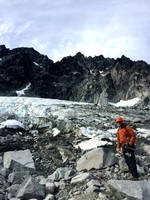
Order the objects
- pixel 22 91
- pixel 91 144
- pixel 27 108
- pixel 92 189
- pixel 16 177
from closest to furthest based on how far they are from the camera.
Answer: pixel 92 189
pixel 16 177
pixel 91 144
pixel 27 108
pixel 22 91

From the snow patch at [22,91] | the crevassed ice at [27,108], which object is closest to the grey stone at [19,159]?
the crevassed ice at [27,108]

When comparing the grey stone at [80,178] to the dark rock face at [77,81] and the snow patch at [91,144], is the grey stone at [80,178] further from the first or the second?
the dark rock face at [77,81]

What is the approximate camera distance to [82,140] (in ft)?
55.4

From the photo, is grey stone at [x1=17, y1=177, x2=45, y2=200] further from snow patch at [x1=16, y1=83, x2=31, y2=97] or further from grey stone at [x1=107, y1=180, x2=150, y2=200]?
snow patch at [x1=16, y1=83, x2=31, y2=97]

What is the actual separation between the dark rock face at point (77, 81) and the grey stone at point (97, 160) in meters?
60.8

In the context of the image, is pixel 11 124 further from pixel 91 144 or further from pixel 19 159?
pixel 19 159

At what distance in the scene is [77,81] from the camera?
271 feet

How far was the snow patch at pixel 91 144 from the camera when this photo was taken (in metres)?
15.6

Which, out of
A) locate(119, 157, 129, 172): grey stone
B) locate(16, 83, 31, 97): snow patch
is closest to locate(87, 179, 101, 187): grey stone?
locate(119, 157, 129, 172): grey stone

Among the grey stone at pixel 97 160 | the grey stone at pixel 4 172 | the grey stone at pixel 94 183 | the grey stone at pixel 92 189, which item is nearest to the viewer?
the grey stone at pixel 92 189

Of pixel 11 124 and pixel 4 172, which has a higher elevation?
pixel 11 124

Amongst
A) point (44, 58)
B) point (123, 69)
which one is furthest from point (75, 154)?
point (44, 58)

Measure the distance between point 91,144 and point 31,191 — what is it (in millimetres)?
5366

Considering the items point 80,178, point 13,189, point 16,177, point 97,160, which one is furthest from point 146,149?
point 13,189
